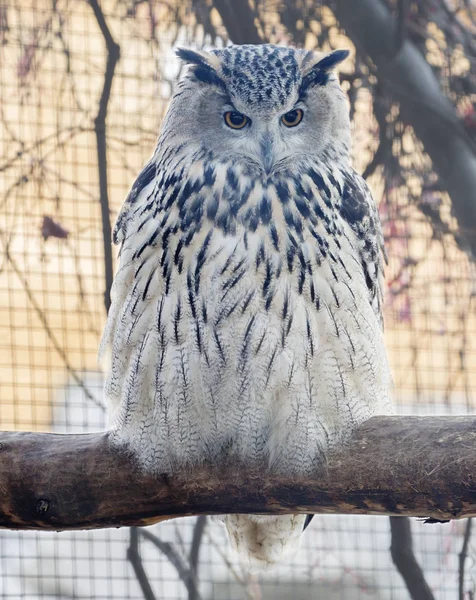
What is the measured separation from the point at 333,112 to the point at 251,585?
4.54ft

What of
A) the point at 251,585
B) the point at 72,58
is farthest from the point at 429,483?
the point at 72,58

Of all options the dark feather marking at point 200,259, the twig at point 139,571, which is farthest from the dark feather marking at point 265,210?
the twig at point 139,571

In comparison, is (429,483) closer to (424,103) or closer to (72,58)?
(424,103)

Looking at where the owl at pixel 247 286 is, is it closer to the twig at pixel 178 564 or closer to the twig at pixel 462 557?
the twig at pixel 462 557

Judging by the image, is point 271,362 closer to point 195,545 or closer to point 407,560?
point 407,560

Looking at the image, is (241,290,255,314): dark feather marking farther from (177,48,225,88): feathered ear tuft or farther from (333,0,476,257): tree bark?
(333,0,476,257): tree bark

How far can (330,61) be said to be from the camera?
6.64 feet

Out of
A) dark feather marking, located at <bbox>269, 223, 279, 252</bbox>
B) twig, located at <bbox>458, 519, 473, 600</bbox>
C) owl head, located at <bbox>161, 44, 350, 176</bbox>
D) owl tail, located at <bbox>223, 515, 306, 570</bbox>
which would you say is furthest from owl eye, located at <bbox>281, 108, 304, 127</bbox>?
twig, located at <bbox>458, 519, 473, 600</bbox>

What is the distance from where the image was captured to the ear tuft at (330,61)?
201 centimetres

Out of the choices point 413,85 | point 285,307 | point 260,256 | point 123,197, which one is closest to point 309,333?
point 285,307

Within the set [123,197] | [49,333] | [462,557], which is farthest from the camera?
[123,197]

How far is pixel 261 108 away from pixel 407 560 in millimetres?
1080

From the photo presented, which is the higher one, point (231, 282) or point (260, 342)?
point (231, 282)

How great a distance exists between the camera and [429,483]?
168 cm
